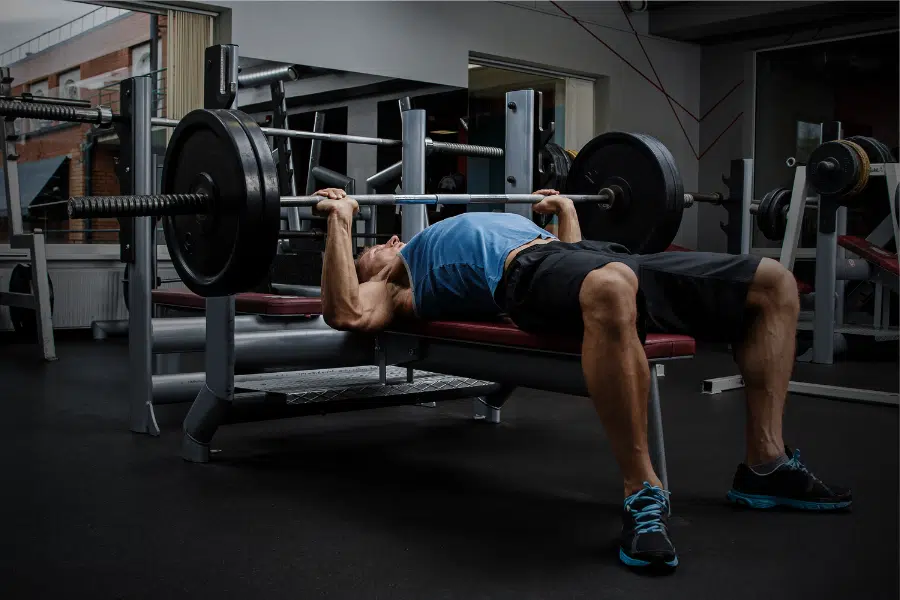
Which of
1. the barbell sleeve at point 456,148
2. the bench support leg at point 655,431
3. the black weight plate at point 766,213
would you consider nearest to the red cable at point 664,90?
the black weight plate at point 766,213

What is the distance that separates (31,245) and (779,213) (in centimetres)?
396

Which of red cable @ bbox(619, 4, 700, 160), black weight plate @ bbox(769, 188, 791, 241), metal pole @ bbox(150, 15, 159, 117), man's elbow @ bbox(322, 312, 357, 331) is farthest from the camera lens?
red cable @ bbox(619, 4, 700, 160)

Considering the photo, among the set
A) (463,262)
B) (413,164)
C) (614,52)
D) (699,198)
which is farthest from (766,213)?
(614,52)

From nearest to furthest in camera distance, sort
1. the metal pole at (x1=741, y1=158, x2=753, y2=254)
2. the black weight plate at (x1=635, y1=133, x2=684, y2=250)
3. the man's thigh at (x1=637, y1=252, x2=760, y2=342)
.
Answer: the man's thigh at (x1=637, y1=252, x2=760, y2=342) → the black weight plate at (x1=635, y1=133, x2=684, y2=250) → the metal pole at (x1=741, y1=158, x2=753, y2=254)

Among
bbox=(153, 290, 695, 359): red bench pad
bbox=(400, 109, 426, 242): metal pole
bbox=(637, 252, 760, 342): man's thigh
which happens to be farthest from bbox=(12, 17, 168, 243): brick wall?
bbox=(637, 252, 760, 342): man's thigh

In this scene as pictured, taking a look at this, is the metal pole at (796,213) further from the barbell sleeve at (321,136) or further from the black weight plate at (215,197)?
the black weight plate at (215,197)

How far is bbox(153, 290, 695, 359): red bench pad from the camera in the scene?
1.89 meters

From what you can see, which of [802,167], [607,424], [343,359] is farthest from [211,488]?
[802,167]

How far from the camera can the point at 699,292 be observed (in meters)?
1.97

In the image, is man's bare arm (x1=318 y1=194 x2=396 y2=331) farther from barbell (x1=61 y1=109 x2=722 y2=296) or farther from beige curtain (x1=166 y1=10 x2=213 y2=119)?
beige curtain (x1=166 y1=10 x2=213 y2=119)

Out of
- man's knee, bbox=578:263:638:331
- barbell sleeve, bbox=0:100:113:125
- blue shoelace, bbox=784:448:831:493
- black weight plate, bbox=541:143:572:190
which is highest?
barbell sleeve, bbox=0:100:113:125

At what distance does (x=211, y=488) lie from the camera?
85.4 inches

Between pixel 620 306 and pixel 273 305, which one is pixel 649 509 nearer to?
pixel 620 306

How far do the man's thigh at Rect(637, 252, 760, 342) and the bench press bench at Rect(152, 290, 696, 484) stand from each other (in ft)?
0.28
